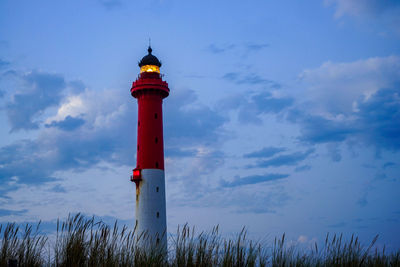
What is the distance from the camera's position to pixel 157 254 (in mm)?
9898

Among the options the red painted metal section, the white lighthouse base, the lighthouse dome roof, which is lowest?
the white lighthouse base

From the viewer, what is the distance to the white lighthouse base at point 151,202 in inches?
1142

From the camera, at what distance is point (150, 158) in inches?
1183

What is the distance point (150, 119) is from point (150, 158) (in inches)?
114

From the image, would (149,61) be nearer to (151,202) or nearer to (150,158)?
(150,158)

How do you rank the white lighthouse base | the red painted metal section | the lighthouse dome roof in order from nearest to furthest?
the white lighthouse base
the red painted metal section
the lighthouse dome roof

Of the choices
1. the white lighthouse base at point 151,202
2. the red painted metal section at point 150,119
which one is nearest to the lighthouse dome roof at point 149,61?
the red painted metal section at point 150,119

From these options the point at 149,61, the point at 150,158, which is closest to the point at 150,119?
the point at 150,158

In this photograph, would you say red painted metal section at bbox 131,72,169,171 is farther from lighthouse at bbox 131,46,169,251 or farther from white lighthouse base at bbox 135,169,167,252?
white lighthouse base at bbox 135,169,167,252

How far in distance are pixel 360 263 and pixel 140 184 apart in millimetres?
21366

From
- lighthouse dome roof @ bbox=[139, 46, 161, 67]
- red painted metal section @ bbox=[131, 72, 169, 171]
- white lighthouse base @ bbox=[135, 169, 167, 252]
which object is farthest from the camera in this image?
lighthouse dome roof @ bbox=[139, 46, 161, 67]

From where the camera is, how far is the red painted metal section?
30156 mm

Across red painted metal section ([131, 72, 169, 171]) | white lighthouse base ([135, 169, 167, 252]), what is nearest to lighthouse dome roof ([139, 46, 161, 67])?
red painted metal section ([131, 72, 169, 171])

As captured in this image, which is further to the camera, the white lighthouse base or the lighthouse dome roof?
the lighthouse dome roof
